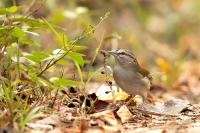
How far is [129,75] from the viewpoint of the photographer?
20.1 ft

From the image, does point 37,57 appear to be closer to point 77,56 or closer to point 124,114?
point 77,56

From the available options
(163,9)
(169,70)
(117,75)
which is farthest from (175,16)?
(117,75)

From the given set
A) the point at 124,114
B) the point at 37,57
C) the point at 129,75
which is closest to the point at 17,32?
the point at 37,57

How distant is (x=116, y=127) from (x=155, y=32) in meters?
7.78

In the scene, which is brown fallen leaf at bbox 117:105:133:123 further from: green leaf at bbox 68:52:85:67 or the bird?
the bird

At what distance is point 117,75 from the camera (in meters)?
6.04

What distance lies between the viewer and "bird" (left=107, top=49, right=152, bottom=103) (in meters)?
6.00

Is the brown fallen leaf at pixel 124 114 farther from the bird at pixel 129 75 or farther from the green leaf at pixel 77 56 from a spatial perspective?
the bird at pixel 129 75

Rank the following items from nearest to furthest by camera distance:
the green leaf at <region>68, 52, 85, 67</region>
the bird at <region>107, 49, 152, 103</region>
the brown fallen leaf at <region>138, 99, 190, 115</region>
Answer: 1. the green leaf at <region>68, 52, 85, 67</region>
2. the brown fallen leaf at <region>138, 99, 190, 115</region>
3. the bird at <region>107, 49, 152, 103</region>

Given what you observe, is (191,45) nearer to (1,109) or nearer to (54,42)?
(54,42)

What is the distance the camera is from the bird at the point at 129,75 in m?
6.00

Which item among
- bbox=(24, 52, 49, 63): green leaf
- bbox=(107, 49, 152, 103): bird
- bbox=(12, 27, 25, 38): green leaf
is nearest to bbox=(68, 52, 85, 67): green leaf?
bbox=(24, 52, 49, 63): green leaf

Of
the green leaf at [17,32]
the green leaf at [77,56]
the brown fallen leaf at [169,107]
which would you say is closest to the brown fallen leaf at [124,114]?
the brown fallen leaf at [169,107]

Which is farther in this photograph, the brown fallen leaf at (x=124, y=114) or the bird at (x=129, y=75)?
the bird at (x=129, y=75)
